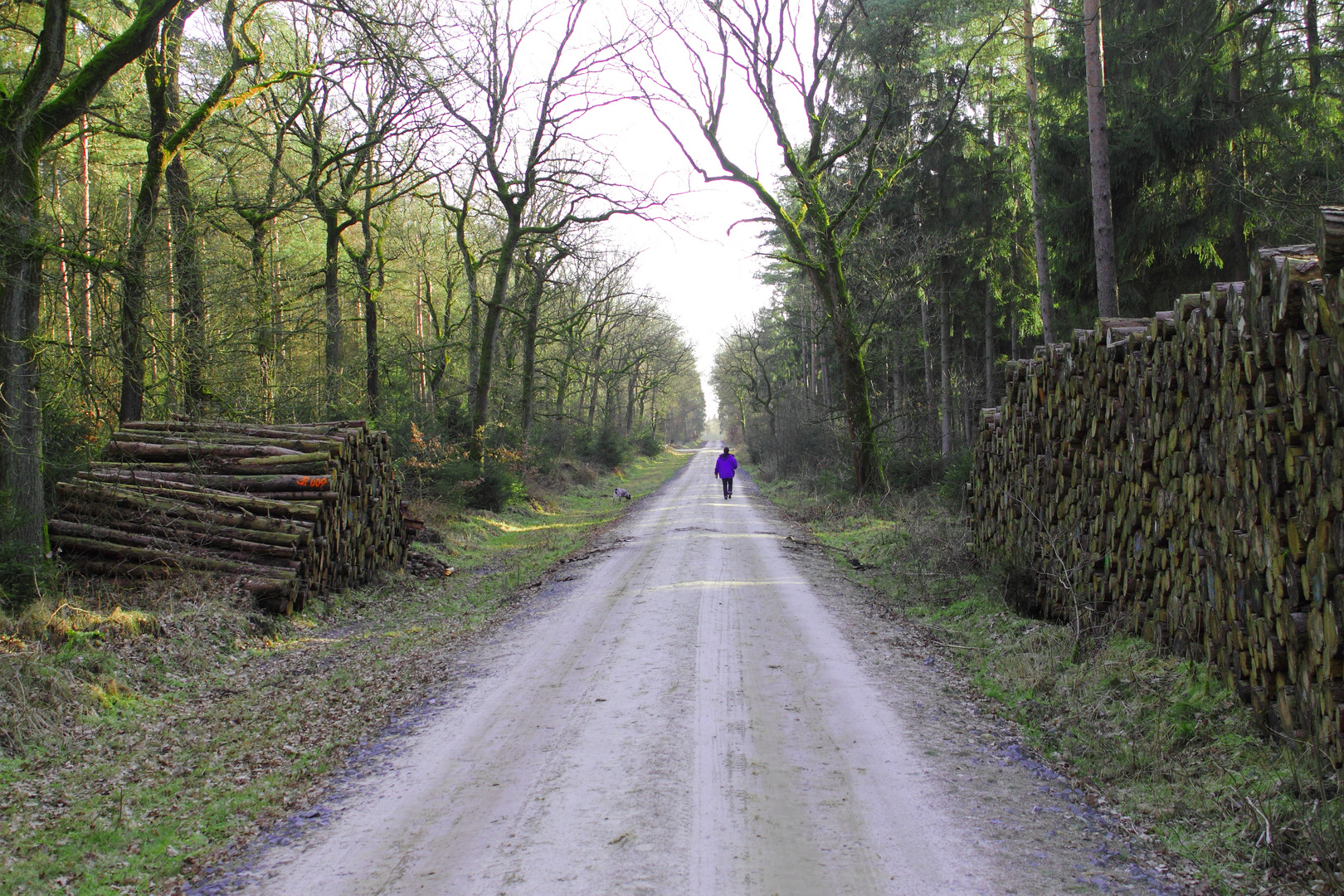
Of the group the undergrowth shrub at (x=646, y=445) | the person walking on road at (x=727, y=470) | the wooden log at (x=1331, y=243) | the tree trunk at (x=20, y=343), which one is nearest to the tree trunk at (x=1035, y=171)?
the person walking on road at (x=727, y=470)

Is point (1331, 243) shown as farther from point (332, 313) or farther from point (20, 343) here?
point (332, 313)

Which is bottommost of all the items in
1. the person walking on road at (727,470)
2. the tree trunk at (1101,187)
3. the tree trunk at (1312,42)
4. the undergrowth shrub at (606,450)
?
the person walking on road at (727,470)

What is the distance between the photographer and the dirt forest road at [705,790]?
3.77 meters

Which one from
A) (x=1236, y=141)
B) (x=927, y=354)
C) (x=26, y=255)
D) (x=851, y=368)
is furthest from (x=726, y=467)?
(x=26, y=255)

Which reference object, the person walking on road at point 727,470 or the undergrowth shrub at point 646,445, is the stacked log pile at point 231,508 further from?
the undergrowth shrub at point 646,445

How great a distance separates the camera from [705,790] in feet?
15.2

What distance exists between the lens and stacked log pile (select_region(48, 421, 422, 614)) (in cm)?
895

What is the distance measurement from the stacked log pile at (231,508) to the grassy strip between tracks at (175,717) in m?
0.54

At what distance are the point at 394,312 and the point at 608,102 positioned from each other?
58.0 ft

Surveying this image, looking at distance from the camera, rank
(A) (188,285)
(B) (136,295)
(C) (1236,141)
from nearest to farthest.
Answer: (B) (136,295)
(A) (188,285)
(C) (1236,141)

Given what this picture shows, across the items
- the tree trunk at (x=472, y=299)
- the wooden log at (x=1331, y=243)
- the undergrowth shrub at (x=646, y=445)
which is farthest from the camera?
the undergrowth shrub at (x=646, y=445)

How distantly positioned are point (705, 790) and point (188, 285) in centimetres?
933

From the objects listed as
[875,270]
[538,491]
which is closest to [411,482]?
[538,491]

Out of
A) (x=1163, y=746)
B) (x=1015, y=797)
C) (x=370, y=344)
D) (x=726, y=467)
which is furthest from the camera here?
(x=726, y=467)
